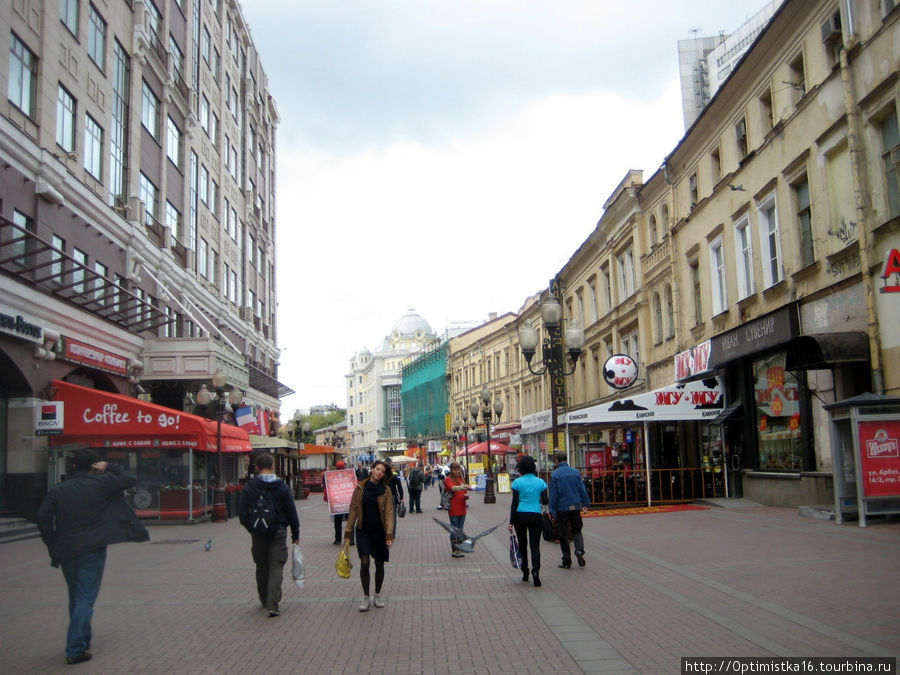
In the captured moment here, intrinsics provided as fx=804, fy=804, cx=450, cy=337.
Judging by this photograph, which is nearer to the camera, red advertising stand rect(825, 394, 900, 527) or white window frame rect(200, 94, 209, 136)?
red advertising stand rect(825, 394, 900, 527)

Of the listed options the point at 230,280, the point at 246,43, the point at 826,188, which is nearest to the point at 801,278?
A: the point at 826,188

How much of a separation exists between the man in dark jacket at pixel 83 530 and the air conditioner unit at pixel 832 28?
16547mm

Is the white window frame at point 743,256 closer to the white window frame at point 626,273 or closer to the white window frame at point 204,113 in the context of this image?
the white window frame at point 626,273

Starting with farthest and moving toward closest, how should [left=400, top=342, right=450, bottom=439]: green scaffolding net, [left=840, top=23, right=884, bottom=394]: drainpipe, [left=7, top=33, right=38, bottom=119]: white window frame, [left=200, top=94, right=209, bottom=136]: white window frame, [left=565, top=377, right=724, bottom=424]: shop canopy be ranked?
[left=400, top=342, right=450, bottom=439]: green scaffolding net → [left=200, top=94, right=209, bottom=136]: white window frame → [left=565, top=377, right=724, bottom=424]: shop canopy → [left=7, top=33, right=38, bottom=119]: white window frame → [left=840, top=23, right=884, bottom=394]: drainpipe

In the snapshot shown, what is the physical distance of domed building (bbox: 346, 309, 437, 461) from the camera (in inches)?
4781

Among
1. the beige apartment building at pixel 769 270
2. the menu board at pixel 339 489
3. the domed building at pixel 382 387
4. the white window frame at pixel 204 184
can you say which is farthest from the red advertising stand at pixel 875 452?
the domed building at pixel 382 387

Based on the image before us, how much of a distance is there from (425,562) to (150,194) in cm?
2042

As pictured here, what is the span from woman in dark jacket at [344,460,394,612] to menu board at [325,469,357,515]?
7873 mm

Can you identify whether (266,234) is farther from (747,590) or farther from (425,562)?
(747,590)

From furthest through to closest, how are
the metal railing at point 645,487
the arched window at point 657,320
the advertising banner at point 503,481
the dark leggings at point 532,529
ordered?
the advertising banner at point 503,481 → the arched window at point 657,320 → the metal railing at point 645,487 → the dark leggings at point 532,529

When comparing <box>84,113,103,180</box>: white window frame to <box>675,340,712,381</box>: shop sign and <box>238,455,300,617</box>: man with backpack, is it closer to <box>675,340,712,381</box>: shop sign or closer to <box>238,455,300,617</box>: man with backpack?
<box>238,455,300,617</box>: man with backpack

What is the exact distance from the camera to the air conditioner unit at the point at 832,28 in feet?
55.6

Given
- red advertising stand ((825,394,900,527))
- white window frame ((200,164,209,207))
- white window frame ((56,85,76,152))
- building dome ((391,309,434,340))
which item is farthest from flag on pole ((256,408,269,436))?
building dome ((391,309,434,340))

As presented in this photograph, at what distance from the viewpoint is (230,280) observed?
4156 centimetres
